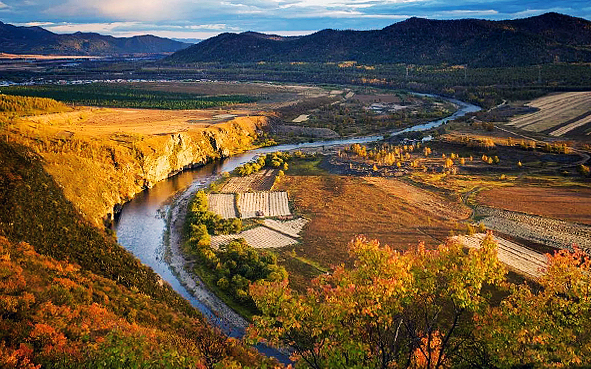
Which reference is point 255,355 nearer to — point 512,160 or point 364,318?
point 364,318

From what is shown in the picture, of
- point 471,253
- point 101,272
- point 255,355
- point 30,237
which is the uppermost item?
point 471,253

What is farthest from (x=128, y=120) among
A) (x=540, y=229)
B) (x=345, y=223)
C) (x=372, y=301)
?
(x=372, y=301)

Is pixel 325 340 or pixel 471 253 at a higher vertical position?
pixel 471 253

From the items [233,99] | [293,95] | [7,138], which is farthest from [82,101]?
[7,138]

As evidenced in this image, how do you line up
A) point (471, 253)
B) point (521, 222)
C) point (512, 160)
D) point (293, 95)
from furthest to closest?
point (293, 95)
point (512, 160)
point (521, 222)
point (471, 253)

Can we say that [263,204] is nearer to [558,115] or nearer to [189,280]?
[189,280]

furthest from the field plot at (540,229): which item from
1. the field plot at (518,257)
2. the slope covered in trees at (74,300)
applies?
the slope covered in trees at (74,300)
